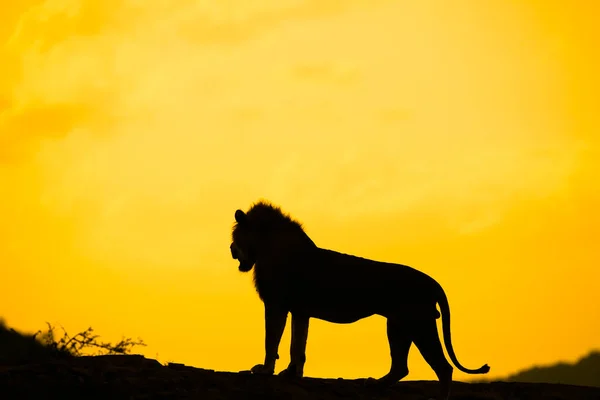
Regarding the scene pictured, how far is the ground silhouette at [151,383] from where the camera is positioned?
1384 cm

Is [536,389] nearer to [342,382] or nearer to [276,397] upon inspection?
[342,382]

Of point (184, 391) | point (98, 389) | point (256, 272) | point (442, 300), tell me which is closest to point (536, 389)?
point (442, 300)

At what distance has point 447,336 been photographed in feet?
52.0

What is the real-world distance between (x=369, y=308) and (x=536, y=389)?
3.10 metres

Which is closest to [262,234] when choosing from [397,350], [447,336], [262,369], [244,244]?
[244,244]

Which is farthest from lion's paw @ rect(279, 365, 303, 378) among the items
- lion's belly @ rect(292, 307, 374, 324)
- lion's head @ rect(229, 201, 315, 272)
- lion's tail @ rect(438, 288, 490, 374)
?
lion's tail @ rect(438, 288, 490, 374)

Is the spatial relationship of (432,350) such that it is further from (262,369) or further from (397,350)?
(262,369)

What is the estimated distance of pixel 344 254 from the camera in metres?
16.2

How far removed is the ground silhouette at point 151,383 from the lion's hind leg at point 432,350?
346 mm

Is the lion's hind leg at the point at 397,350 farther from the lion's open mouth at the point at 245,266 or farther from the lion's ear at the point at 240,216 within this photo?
the lion's ear at the point at 240,216

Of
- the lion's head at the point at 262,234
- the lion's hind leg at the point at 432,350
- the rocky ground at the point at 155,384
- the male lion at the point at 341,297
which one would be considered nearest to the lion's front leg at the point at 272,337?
the male lion at the point at 341,297

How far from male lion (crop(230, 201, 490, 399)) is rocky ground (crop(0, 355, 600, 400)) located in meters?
0.61

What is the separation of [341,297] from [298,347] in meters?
1.05

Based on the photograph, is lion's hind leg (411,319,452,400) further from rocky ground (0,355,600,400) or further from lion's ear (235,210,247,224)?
lion's ear (235,210,247,224)
